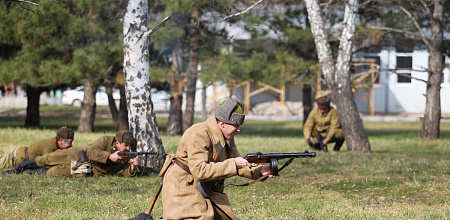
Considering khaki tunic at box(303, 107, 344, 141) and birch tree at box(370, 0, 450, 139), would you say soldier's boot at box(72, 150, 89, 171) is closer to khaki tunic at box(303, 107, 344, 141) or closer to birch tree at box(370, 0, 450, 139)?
khaki tunic at box(303, 107, 344, 141)

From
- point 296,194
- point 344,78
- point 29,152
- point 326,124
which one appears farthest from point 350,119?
point 29,152

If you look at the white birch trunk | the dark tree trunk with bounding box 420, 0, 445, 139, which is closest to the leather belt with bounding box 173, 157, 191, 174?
the white birch trunk

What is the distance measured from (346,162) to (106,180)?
208 inches

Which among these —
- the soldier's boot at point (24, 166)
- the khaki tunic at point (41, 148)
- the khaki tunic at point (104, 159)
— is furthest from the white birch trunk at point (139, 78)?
the soldier's boot at point (24, 166)

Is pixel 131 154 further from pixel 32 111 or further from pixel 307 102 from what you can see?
pixel 32 111

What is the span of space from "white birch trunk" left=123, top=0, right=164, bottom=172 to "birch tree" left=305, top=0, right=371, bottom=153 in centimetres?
568

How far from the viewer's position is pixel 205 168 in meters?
5.16

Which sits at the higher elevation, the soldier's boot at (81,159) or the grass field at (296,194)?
the soldier's boot at (81,159)

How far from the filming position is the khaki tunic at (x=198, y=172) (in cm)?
518

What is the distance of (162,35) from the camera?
21.4 m

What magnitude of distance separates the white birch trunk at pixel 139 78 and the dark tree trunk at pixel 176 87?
11376 millimetres

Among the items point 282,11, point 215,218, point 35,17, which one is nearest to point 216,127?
point 215,218

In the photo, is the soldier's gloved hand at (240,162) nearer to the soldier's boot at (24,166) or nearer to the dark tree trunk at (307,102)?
the soldier's boot at (24,166)

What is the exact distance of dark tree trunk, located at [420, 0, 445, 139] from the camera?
20.7m
